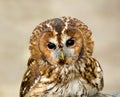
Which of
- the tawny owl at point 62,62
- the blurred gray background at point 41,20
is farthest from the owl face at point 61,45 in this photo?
the blurred gray background at point 41,20

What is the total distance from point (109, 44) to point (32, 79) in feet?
19.3

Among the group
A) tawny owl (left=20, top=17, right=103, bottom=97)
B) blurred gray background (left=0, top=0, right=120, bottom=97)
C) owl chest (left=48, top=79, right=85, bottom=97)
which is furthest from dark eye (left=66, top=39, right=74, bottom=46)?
blurred gray background (left=0, top=0, right=120, bottom=97)

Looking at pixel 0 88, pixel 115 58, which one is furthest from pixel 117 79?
pixel 0 88

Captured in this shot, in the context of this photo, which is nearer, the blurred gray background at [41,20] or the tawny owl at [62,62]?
the tawny owl at [62,62]

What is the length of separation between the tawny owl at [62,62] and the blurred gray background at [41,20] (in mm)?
4277

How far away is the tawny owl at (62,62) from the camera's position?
22.5 ft

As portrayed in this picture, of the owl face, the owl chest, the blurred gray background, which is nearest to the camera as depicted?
the owl face

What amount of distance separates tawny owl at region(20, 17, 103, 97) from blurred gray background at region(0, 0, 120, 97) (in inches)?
168

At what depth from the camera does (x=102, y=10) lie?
1453cm

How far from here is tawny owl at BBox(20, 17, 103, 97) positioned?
6855 mm

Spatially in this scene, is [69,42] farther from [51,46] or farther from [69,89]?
[69,89]

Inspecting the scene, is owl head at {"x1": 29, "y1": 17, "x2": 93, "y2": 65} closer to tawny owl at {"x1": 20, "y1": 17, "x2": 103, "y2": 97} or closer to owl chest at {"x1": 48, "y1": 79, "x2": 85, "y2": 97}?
tawny owl at {"x1": 20, "y1": 17, "x2": 103, "y2": 97}

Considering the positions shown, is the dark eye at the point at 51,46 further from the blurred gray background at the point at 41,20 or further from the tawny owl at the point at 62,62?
the blurred gray background at the point at 41,20

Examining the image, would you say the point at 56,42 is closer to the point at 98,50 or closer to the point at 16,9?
the point at 98,50
